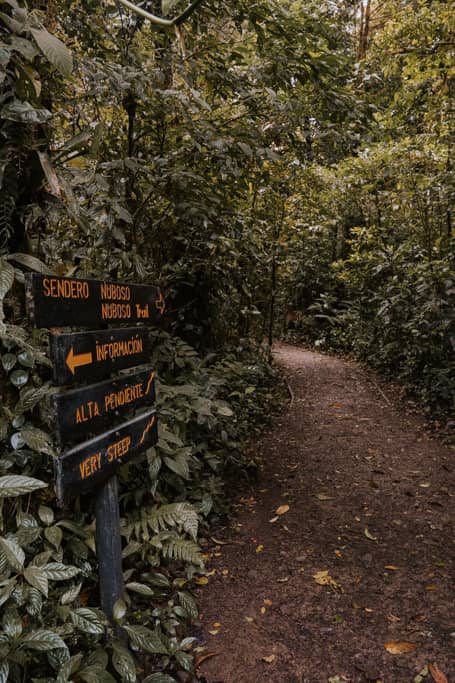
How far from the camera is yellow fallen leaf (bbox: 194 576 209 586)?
3.16 meters

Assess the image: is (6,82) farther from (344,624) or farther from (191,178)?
(344,624)

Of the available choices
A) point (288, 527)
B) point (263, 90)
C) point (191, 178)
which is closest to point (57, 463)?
point (191, 178)

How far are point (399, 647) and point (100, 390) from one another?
85.6 inches

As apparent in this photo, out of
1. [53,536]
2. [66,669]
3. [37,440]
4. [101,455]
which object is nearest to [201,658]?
[66,669]

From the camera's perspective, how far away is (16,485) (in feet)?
5.52

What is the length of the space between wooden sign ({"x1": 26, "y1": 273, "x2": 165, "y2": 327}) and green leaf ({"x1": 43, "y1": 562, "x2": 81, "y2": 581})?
97cm

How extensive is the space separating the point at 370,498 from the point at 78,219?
3733 millimetres

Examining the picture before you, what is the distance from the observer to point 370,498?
4414 mm

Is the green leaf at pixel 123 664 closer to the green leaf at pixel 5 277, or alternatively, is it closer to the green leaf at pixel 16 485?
the green leaf at pixel 16 485

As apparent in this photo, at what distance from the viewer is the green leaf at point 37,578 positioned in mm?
1702

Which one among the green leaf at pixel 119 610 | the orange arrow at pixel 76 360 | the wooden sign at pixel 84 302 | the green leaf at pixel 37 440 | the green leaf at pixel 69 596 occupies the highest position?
the wooden sign at pixel 84 302

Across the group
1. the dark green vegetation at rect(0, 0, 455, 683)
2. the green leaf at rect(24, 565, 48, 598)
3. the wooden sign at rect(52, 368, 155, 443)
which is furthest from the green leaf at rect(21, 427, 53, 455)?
the green leaf at rect(24, 565, 48, 598)

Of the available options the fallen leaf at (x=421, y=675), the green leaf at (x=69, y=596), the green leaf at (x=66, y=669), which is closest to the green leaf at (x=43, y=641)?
the green leaf at (x=66, y=669)

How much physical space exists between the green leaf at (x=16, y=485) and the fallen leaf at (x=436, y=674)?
86.0 inches
